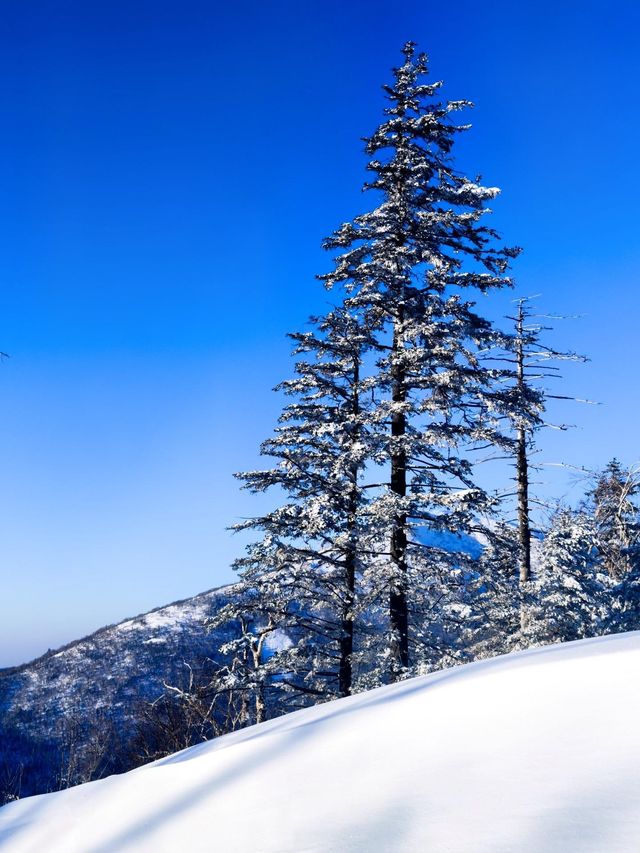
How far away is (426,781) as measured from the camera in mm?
2078

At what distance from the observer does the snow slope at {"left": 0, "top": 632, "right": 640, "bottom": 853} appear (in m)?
1.67

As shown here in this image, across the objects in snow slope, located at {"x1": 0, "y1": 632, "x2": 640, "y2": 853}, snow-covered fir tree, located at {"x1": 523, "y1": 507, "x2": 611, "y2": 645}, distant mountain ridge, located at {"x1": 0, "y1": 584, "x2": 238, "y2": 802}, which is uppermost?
snow slope, located at {"x1": 0, "y1": 632, "x2": 640, "y2": 853}

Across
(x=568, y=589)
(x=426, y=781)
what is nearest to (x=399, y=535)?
(x=568, y=589)

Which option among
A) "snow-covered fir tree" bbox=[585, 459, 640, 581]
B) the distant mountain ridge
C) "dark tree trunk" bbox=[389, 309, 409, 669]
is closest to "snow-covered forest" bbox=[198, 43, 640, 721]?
"dark tree trunk" bbox=[389, 309, 409, 669]

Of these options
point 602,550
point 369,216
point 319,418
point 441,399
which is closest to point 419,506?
point 441,399

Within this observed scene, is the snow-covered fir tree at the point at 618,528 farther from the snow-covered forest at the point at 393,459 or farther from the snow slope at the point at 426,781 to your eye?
the snow slope at the point at 426,781

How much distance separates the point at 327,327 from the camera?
13312mm

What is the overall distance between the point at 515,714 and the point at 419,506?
8892mm

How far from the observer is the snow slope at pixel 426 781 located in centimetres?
167

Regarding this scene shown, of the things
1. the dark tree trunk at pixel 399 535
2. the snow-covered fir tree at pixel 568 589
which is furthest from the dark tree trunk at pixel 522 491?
the dark tree trunk at pixel 399 535

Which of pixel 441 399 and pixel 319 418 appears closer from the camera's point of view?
pixel 441 399

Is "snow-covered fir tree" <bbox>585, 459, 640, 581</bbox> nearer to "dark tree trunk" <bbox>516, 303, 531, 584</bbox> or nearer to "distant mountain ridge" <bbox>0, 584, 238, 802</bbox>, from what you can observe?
"dark tree trunk" <bbox>516, 303, 531, 584</bbox>

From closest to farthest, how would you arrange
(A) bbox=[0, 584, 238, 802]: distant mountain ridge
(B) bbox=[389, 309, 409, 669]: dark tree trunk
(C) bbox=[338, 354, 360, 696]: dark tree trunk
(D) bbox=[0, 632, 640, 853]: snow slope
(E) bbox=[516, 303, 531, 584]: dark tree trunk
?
(D) bbox=[0, 632, 640, 853]: snow slope → (B) bbox=[389, 309, 409, 669]: dark tree trunk → (C) bbox=[338, 354, 360, 696]: dark tree trunk → (E) bbox=[516, 303, 531, 584]: dark tree trunk → (A) bbox=[0, 584, 238, 802]: distant mountain ridge

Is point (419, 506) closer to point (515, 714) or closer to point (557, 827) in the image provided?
point (515, 714)
